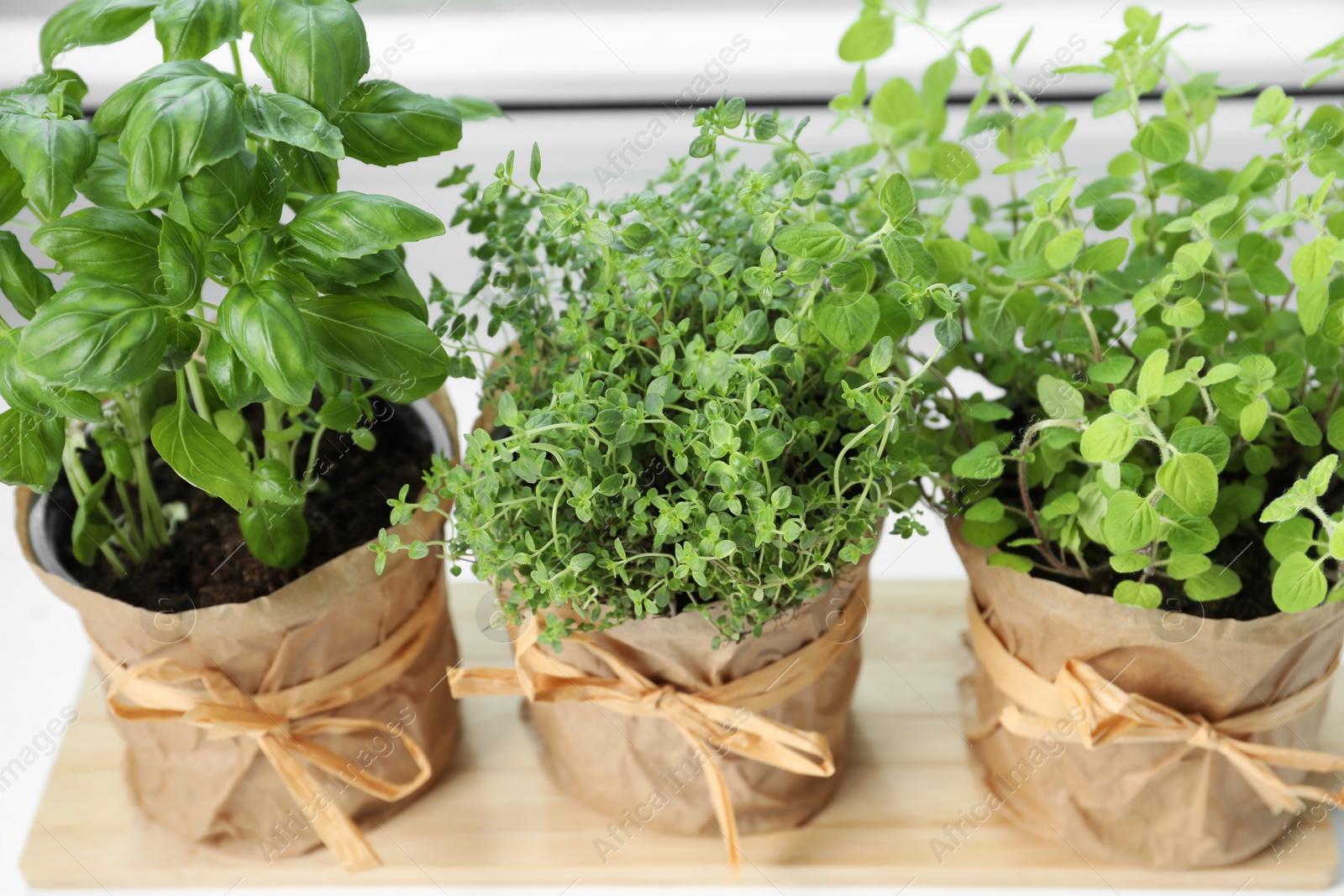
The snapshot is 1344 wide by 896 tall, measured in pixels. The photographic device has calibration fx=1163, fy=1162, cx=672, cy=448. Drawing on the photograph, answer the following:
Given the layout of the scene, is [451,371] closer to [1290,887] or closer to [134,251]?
[134,251]

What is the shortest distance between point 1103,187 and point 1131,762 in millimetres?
408

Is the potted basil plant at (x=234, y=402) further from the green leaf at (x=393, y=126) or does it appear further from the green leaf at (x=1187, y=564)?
the green leaf at (x=1187, y=564)

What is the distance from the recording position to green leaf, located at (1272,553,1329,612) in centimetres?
66

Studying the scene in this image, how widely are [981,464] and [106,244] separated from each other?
52 cm

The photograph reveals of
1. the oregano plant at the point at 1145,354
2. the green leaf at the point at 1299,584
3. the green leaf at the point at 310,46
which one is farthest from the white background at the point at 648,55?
the green leaf at the point at 1299,584

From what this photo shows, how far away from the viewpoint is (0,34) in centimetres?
134

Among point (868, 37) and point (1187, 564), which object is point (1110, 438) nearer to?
point (1187, 564)

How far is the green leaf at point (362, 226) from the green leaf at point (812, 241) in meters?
0.19

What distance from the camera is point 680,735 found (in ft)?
2.75

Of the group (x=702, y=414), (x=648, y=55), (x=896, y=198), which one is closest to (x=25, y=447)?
(x=702, y=414)

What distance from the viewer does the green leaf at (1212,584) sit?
730 mm

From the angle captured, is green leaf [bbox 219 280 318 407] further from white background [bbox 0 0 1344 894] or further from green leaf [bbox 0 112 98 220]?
white background [bbox 0 0 1344 894]

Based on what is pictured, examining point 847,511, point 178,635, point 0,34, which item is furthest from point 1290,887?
point 0,34

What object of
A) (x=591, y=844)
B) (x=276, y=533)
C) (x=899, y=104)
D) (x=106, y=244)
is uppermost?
(x=899, y=104)
